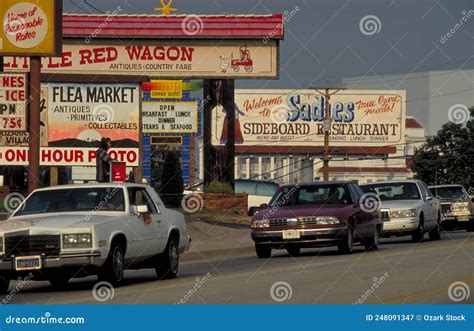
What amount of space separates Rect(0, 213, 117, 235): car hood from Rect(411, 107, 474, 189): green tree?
250 ft

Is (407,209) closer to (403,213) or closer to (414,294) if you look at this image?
(403,213)

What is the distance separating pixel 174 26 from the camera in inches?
1924

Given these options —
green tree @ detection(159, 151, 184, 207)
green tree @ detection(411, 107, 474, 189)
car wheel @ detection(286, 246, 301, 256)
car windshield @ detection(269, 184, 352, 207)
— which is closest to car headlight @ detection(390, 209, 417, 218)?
car wheel @ detection(286, 246, 301, 256)

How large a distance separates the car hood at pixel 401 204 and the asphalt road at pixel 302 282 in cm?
664

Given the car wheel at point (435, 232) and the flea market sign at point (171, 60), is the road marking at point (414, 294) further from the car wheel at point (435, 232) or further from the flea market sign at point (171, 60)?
the flea market sign at point (171, 60)

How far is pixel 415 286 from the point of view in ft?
56.5

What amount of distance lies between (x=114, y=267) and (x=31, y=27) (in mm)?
12172

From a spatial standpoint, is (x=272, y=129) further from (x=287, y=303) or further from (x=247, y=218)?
(x=287, y=303)

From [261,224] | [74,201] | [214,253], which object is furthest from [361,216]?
[74,201]

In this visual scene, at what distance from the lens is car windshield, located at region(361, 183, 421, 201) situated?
34094mm

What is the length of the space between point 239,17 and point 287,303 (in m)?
34.4

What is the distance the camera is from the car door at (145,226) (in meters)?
19.8

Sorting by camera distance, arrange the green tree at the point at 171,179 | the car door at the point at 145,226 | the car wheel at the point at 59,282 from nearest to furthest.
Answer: the car door at the point at 145,226 → the car wheel at the point at 59,282 → the green tree at the point at 171,179

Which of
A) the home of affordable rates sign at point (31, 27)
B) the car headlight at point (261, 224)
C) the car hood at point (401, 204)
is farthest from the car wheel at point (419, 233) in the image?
the home of affordable rates sign at point (31, 27)
